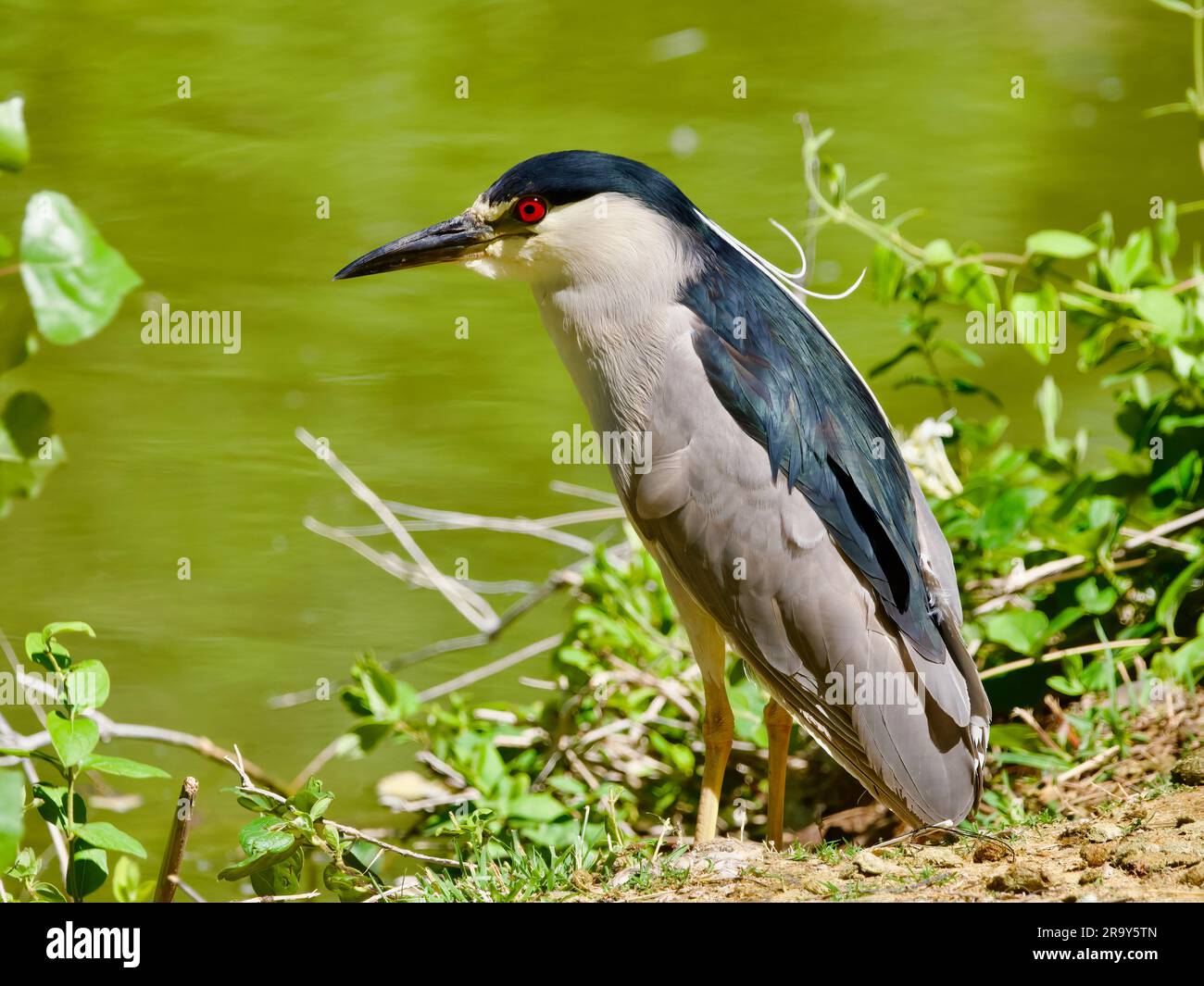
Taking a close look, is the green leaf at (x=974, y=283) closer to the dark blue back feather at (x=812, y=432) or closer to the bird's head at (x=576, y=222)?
the dark blue back feather at (x=812, y=432)

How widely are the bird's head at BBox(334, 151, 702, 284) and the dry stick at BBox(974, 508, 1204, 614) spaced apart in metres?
1.48

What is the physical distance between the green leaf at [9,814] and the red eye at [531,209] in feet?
6.44

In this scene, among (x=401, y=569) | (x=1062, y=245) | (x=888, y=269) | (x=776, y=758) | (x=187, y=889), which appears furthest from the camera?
(x=401, y=569)

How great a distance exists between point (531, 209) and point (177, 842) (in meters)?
1.68

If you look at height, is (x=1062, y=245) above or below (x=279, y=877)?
above

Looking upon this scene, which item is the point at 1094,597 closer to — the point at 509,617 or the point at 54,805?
the point at 509,617

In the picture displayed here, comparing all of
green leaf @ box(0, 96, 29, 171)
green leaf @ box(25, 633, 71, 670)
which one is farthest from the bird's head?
green leaf @ box(0, 96, 29, 171)

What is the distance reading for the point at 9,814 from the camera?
1.64m

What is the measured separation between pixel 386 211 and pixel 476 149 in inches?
31.2

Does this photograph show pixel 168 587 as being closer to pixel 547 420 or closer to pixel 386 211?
pixel 547 420

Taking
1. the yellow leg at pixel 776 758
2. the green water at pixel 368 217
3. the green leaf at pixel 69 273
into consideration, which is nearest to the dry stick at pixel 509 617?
the green water at pixel 368 217

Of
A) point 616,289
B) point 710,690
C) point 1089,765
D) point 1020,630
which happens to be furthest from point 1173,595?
point 616,289
